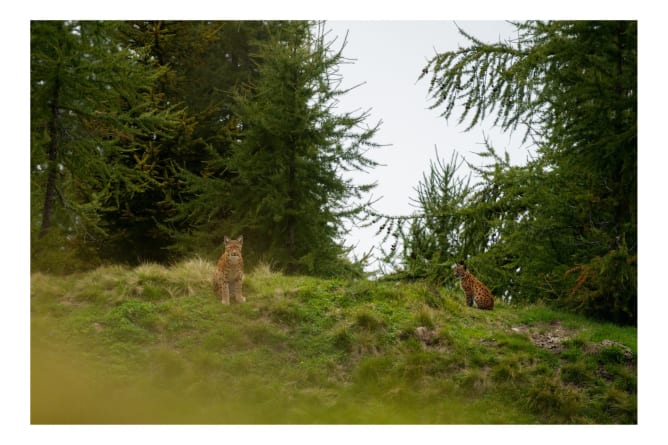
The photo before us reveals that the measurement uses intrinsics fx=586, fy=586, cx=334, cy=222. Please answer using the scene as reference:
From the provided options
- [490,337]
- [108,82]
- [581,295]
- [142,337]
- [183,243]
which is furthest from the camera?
[183,243]

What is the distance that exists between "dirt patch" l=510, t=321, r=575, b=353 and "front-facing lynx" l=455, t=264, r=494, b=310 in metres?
0.92

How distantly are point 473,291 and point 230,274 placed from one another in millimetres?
4503

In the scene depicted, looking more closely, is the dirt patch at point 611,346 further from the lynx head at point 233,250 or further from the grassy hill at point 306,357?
the lynx head at point 233,250

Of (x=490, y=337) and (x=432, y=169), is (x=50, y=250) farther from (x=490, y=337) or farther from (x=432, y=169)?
(x=432, y=169)

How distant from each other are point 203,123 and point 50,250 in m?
7.12

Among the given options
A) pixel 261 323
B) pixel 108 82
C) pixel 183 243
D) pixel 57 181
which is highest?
pixel 108 82

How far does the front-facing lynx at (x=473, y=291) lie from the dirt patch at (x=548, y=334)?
92 cm

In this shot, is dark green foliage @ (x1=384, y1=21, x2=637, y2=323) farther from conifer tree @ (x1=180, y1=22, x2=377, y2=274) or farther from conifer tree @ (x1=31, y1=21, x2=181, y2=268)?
conifer tree @ (x1=31, y1=21, x2=181, y2=268)

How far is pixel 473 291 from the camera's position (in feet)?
35.5

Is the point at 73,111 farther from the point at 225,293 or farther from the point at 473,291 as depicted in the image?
the point at 473,291

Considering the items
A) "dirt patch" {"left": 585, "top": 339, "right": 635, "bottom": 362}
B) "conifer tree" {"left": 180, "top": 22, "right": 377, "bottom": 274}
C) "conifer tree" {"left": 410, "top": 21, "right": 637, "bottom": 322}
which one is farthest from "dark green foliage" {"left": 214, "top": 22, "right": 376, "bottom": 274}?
"dirt patch" {"left": 585, "top": 339, "right": 635, "bottom": 362}

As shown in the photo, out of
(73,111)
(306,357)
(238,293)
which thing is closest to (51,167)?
(73,111)
